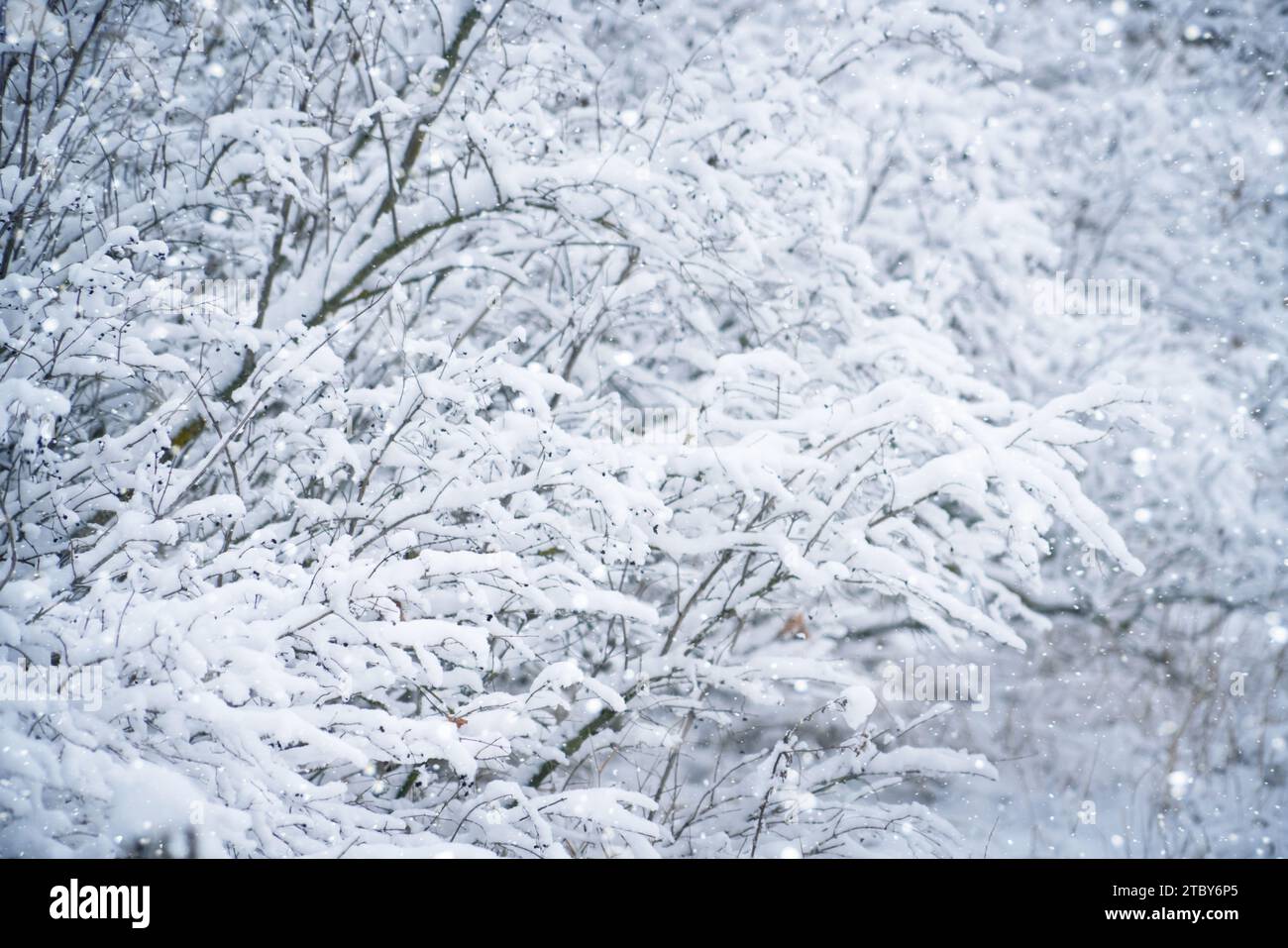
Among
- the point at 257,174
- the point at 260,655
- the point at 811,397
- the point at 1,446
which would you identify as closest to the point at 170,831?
the point at 260,655

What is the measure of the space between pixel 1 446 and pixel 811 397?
3222mm

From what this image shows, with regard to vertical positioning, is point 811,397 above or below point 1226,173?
below

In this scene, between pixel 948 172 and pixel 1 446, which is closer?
pixel 1 446

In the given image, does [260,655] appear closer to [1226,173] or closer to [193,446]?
[193,446]

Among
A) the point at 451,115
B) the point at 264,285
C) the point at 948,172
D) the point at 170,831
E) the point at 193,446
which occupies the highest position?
the point at 948,172

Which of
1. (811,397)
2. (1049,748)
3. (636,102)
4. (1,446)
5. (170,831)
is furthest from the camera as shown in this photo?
(1049,748)

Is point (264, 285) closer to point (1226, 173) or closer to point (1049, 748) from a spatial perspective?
point (1049, 748)

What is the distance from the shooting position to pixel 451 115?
3445mm

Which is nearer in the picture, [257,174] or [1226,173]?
[257,174]

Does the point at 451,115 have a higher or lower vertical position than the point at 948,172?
lower
